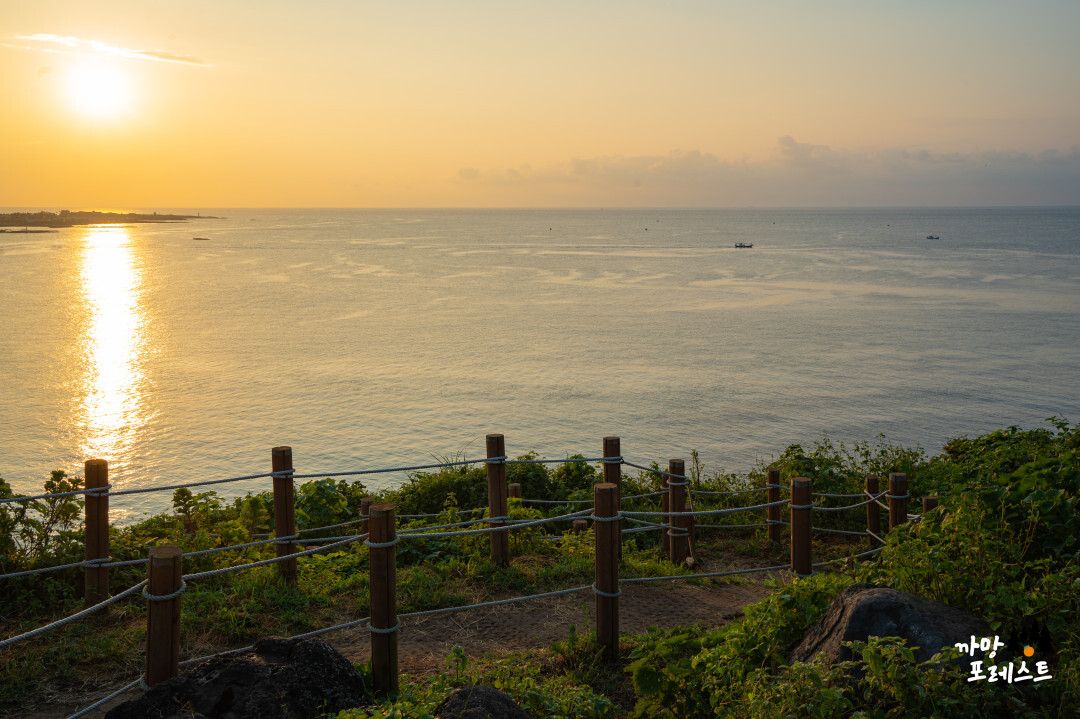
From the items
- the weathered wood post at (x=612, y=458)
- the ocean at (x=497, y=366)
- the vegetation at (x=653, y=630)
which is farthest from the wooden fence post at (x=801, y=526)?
the ocean at (x=497, y=366)

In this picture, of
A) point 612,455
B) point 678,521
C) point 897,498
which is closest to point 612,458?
point 612,455

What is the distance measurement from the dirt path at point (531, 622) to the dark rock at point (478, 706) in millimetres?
1668

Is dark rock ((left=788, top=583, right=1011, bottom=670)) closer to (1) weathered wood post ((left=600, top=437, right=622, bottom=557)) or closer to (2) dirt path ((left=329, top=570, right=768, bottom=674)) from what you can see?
(2) dirt path ((left=329, top=570, right=768, bottom=674))

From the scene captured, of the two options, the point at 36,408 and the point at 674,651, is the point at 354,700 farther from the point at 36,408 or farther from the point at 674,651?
the point at 36,408

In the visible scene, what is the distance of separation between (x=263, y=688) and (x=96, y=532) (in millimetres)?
3304

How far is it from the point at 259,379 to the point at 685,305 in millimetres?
31194

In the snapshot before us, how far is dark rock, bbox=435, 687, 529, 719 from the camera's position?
4180mm

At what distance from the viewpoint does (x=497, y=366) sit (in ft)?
112

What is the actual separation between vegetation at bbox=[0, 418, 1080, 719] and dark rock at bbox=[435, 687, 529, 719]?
5.3 inches

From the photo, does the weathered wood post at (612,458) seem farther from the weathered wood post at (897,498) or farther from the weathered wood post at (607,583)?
the weathered wood post at (897,498)

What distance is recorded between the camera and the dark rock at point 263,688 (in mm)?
4223

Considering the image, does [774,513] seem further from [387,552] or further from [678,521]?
[387,552]

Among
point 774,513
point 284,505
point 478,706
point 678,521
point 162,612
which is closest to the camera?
point 478,706

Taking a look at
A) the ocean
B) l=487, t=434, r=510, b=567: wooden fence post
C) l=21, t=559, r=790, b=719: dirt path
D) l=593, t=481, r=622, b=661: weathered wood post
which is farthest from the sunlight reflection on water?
l=593, t=481, r=622, b=661: weathered wood post
